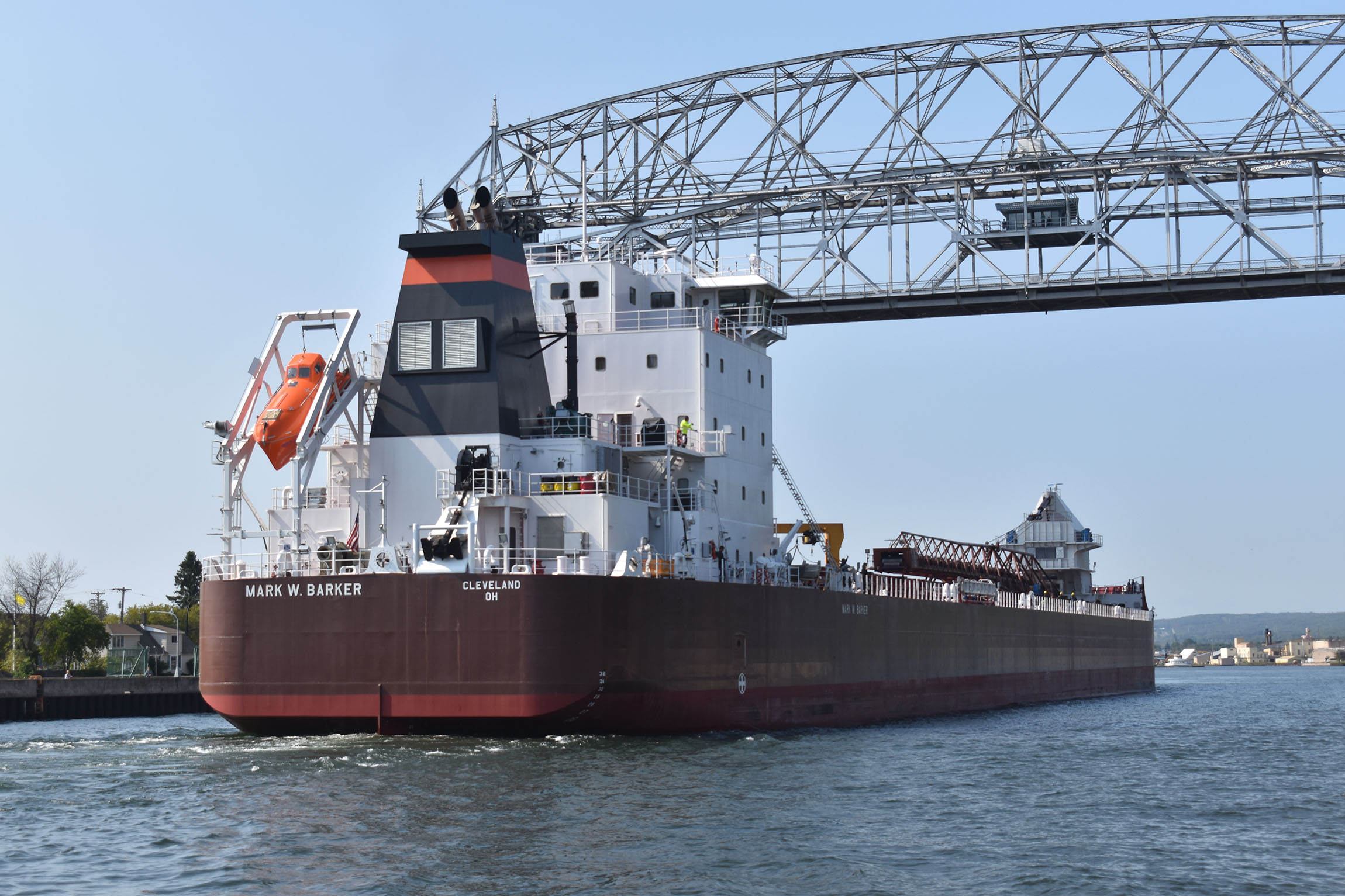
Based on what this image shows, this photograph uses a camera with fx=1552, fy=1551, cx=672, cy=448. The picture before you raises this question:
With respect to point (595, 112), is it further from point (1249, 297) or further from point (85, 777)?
point (85, 777)

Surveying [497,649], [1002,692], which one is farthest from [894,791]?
[1002,692]

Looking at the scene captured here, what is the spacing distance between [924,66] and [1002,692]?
62.2 ft

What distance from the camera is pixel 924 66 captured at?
4734 cm

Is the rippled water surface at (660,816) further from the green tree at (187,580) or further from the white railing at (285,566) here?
the green tree at (187,580)

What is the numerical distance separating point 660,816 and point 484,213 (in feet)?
49.3

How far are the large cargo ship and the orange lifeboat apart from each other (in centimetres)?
4

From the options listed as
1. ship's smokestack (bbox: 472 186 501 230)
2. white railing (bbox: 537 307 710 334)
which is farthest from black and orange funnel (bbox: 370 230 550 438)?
white railing (bbox: 537 307 710 334)

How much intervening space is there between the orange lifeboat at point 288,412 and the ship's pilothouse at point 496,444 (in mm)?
61

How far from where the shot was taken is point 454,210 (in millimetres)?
29156

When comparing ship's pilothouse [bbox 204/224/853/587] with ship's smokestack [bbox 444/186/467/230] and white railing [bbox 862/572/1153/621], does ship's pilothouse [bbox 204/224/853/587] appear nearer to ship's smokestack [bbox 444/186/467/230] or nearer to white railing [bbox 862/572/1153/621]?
ship's smokestack [bbox 444/186/467/230]

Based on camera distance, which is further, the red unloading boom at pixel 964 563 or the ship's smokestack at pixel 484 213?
the red unloading boom at pixel 964 563

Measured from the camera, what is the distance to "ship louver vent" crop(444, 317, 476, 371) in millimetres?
28516

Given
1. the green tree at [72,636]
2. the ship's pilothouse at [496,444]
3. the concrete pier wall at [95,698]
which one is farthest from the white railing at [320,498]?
the green tree at [72,636]

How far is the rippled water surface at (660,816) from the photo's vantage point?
16.0 metres
